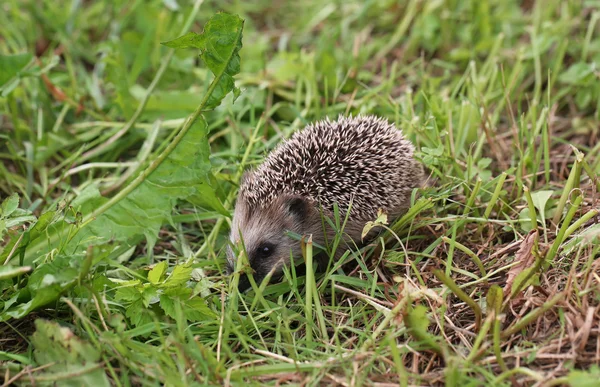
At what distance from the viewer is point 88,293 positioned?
3410 mm

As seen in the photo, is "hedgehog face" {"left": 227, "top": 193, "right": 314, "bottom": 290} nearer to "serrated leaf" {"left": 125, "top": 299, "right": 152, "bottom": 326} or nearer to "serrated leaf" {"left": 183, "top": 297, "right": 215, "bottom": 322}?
"serrated leaf" {"left": 183, "top": 297, "right": 215, "bottom": 322}

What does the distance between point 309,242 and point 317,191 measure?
673 mm

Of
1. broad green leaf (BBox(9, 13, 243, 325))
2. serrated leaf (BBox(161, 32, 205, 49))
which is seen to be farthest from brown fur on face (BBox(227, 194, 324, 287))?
serrated leaf (BBox(161, 32, 205, 49))

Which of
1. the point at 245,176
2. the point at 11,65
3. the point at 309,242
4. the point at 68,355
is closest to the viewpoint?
the point at 68,355

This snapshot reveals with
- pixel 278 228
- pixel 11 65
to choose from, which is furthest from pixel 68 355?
pixel 11 65

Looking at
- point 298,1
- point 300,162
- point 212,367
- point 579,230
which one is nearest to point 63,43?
point 298,1

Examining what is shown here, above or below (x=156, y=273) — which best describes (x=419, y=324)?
below

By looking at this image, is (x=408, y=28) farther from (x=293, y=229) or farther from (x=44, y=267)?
(x=44, y=267)

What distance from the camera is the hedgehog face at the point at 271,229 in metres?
4.02

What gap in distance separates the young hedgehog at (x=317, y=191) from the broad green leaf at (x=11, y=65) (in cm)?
203

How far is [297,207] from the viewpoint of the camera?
4066 mm

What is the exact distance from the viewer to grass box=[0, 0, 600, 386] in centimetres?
307

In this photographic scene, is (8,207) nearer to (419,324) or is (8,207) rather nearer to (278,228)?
(278,228)

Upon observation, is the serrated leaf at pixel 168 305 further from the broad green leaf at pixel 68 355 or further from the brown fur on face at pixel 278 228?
the brown fur on face at pixel 278 228
